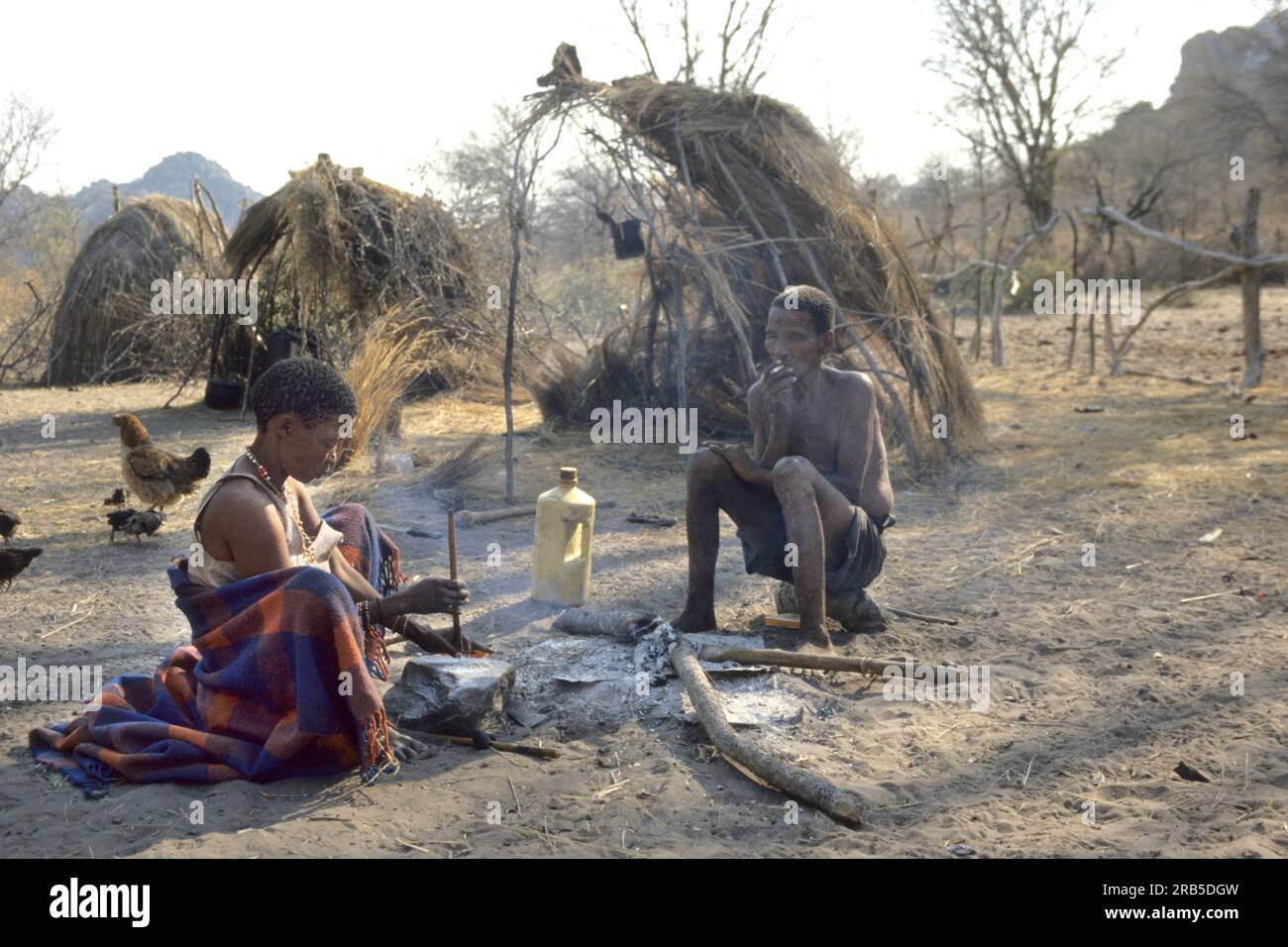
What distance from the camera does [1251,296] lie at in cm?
1023

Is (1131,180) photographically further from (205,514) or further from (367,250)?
(205,514)

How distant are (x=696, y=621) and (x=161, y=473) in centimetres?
335

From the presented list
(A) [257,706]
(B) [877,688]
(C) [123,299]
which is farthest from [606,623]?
(C) [123,299]

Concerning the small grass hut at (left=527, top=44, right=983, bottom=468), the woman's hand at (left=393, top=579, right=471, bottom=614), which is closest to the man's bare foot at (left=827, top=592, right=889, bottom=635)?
the woman's hand at (left=393, top=579, right=471, bottom=614)

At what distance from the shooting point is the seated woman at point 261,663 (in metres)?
2.83

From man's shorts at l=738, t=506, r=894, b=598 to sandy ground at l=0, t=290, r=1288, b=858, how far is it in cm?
24

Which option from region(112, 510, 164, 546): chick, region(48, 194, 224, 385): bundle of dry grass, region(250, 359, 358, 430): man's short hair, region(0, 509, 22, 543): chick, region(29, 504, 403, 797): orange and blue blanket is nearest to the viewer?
region(29, 504, 403, 797): orange and blue blanket

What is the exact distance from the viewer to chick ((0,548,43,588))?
458cm

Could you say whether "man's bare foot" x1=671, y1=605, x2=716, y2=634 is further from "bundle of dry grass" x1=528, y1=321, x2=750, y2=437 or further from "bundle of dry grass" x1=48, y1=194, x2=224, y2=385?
"bundle of dry grass" x1=48, y1=194, x2=224, y2=385

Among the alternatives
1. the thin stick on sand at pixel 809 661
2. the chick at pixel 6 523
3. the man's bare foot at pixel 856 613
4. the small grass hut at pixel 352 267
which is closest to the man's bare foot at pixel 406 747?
the thin stick on sand at pixel 809 661

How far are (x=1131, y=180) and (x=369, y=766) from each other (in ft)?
112

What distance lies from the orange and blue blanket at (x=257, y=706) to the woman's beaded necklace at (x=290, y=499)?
0.28 metres

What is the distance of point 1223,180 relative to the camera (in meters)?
32.9

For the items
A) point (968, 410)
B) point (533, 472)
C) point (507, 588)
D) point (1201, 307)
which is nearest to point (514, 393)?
point (533, 472)
